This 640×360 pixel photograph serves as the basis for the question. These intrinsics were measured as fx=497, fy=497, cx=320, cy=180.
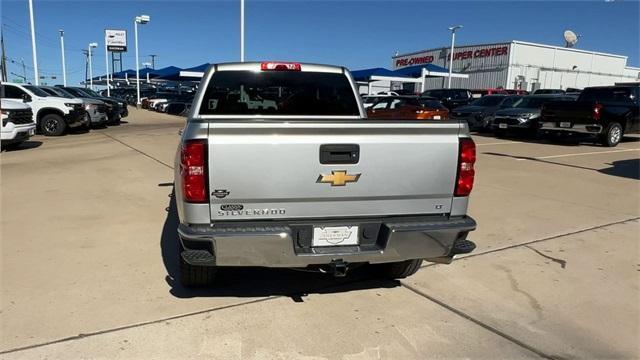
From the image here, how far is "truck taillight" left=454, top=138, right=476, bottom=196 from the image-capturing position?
3.47 m

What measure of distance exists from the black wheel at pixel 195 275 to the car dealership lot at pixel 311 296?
95mm

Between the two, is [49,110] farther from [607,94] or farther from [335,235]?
[607,94]

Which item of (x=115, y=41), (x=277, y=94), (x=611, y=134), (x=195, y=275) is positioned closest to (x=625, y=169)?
(x=611, y=134)

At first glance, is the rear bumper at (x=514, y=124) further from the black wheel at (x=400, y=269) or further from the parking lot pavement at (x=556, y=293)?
the black wheel at (x=400, y=269)

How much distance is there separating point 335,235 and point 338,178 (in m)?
0.39

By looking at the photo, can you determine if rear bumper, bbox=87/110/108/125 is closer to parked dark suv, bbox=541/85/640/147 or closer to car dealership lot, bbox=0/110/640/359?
car dealership lot, bbox=0/110/640/359

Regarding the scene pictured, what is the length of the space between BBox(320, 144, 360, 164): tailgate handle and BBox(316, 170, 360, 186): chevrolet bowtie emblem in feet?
0.24

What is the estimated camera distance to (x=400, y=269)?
4234 mm

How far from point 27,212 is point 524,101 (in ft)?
55.4

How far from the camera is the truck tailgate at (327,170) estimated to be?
3092 millimetres

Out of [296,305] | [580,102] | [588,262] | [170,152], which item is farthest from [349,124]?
[580,102]

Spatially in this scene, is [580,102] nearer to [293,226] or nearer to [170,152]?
[170,152]

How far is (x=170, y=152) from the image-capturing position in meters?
12.4

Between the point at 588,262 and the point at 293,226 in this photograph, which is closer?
the point at 293,226
